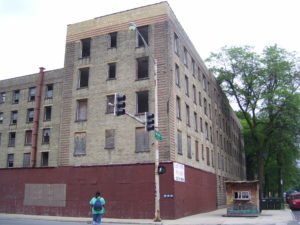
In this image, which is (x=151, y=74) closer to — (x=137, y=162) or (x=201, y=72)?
(x=137, y=162)

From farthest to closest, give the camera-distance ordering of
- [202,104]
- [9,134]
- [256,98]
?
[256,98] < [9,134] < [202,104]

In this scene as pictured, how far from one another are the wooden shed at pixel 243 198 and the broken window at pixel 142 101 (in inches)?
334

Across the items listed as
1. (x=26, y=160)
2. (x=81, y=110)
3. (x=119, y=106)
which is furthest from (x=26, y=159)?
(x=119, y=106)

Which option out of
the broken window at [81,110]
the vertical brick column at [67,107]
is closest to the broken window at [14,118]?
the vertical brick column at [67,107]

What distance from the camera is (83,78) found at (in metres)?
29.0

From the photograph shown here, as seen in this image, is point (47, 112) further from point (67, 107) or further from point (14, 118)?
point (67, 107)

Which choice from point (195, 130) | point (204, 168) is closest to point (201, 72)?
point (195, 130)

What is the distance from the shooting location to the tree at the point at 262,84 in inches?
1603

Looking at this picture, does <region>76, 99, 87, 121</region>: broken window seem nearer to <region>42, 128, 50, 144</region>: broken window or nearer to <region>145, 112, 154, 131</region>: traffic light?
<region>42, 128, 50, 144</region>: broken window

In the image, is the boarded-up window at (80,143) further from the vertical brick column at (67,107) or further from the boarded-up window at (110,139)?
the boarded-up window at (110,139)

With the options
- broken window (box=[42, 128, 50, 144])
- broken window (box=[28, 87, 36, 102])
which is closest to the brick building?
broken window (box=[42, 128, 50, 144])

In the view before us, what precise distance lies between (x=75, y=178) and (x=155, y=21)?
13.9m

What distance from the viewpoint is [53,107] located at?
3678 centimetres

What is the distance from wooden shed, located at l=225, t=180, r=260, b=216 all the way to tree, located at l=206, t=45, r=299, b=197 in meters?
17.5
